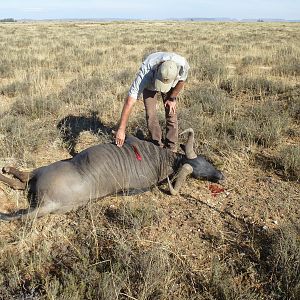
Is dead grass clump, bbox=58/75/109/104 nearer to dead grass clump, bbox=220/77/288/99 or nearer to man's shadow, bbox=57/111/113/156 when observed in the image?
man's shadow, bbox=57/111/113/156

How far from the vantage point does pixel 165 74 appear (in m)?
5.27

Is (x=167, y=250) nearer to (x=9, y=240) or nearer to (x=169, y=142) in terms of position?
(x=9, y=240)

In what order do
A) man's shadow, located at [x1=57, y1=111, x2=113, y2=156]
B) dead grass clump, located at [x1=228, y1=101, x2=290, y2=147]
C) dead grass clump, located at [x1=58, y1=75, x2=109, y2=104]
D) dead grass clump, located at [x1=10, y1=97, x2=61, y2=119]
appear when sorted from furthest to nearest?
dead grass clump, located at [x1=58, y1=75, x2=109, y2=104] → dead grass clump, located at [x1=10, y1=97, x2=61, y2=119] → man's shadow, located at [x1=57, y1=111, x2=113, y2=156] → dead grass clump, located at [x1=228, y1=101, x2=290, y2=147]

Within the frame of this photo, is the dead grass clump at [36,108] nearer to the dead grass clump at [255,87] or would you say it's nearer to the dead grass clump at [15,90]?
the dead grass clump at [15,90]

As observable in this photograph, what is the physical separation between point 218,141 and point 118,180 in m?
2.47

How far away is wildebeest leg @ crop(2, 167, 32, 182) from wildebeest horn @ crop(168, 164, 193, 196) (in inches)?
78.1

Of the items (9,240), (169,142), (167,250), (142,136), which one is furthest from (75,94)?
(167,250)

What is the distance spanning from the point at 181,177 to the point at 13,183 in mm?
2324

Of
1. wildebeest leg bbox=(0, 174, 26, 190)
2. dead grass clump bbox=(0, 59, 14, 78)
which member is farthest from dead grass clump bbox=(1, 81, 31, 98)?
wildebeest leg bbox=(0, 174, 26, 190)

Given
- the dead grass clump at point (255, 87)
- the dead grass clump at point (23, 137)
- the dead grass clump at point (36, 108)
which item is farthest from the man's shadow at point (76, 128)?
the dead grass clump at point (255, 87)

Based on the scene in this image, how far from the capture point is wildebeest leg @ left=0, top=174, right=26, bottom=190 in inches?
204

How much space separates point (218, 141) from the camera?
6918 mm

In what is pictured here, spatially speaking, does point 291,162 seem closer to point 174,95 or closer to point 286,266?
point 174,95

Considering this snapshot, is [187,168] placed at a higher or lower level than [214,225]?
higher
